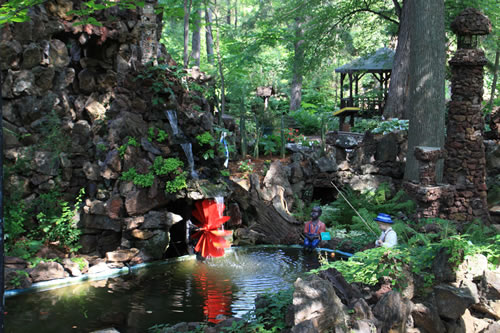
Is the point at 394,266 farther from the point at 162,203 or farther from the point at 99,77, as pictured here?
the point at 99,77

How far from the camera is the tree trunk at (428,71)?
37.4ft

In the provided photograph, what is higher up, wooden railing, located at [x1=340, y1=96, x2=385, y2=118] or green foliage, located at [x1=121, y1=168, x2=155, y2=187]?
wooden railing, located at [x1=340, y1=96, x2=385, y2=118]

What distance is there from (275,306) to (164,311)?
2.38 m

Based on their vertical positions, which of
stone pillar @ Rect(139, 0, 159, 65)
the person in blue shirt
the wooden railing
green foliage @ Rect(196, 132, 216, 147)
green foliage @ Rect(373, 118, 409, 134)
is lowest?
the person in blue shirt

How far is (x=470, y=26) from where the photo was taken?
945 centimetres

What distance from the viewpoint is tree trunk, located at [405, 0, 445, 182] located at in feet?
37.4

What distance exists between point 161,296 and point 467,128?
7.44 meters

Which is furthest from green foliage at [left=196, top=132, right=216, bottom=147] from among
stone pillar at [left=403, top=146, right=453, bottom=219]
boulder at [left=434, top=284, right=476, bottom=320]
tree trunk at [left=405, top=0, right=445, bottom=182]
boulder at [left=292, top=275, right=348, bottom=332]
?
boulder at [left=292, top=275, right=348, bottom=332]

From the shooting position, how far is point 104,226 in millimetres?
10086

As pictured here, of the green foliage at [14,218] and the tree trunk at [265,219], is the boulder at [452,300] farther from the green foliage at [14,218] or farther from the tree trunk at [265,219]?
the green foliage at [14,218]

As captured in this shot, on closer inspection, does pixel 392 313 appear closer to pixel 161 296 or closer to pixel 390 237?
pixel 390 237

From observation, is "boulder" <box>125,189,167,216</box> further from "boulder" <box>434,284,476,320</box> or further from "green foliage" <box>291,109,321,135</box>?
"green foliage" <box>291,109,321,135</box>

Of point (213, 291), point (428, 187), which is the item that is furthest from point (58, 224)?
point (428, 187)

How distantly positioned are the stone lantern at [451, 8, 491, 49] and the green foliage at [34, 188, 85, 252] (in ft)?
30.7
